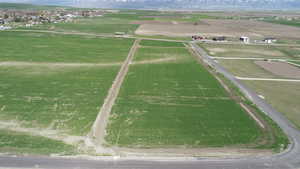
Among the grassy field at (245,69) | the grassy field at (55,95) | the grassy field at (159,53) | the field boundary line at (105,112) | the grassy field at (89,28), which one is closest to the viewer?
the field boundary line at (105,112)

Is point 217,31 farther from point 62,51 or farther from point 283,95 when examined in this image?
point 62,51

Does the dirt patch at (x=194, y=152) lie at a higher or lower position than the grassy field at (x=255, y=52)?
lower

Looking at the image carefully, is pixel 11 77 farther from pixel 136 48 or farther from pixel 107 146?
pixel 136 48

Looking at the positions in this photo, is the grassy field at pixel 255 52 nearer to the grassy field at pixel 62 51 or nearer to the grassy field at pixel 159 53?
the grassy field at pixel 159 53

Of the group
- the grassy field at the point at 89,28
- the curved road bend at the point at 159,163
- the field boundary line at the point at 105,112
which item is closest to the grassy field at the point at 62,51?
the field boundary line at the point at 105,112

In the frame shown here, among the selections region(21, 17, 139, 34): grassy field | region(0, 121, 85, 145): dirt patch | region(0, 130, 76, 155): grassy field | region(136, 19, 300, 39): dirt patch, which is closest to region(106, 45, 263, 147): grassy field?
region(0, 121, 85, 145): dirt patch

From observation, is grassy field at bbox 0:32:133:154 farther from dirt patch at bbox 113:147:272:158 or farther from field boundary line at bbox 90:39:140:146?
dirt patch at bbox 113:147:272:158
